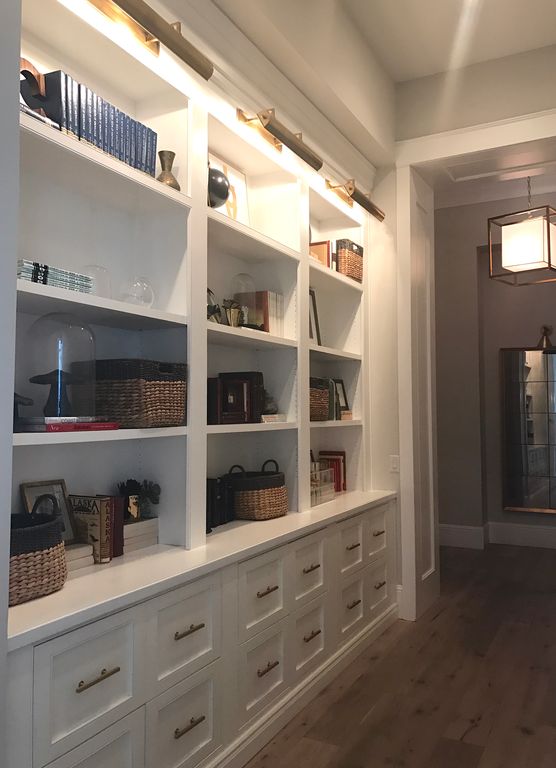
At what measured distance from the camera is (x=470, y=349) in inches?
230

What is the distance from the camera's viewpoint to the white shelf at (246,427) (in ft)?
8.25

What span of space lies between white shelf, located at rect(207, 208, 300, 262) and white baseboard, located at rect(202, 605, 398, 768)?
6.21 ft

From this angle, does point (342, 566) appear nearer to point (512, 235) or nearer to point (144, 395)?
point (144, 395)

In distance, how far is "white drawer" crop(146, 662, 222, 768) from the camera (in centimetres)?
189

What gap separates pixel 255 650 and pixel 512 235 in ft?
8.69

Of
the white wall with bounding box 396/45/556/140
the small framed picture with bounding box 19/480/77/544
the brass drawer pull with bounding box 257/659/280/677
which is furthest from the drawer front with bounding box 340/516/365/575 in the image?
the white wall with bounding box 396/45/556/140

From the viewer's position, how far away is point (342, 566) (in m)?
3.14

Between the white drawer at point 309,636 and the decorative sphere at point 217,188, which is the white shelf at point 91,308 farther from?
the white drawer at point 309,636

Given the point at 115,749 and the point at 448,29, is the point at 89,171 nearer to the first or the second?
the point at 115,749

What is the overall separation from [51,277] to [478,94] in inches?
116

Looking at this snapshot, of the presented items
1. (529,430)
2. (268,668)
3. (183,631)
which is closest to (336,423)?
(268,668)

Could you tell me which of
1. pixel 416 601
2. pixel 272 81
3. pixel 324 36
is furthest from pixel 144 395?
pixel 416 601

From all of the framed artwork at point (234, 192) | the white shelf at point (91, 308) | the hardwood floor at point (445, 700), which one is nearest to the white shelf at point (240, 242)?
the framed artwork at point (234, 192)

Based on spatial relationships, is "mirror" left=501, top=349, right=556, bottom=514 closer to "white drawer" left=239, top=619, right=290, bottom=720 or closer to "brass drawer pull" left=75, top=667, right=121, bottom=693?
"white drawer" left=239, top=619, right=290, bottom=720
